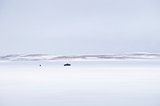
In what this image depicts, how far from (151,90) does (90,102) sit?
5.96 m

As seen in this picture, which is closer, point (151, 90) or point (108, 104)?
point (108, 104)

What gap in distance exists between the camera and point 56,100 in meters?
19.4

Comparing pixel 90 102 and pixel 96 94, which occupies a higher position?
pixel 96 94

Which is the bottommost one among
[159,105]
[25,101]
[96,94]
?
[159,105]

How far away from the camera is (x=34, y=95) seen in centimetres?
2150

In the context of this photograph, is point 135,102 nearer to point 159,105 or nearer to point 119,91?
point 159,105

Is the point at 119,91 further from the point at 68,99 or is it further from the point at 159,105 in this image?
the point at 159,105

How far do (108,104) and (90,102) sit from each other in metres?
0.85

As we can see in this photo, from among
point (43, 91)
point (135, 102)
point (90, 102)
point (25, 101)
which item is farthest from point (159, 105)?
point (43, 91)

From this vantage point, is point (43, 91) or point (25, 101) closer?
point (25, 101)

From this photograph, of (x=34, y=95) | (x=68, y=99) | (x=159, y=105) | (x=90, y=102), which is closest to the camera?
(x=159, y=105)

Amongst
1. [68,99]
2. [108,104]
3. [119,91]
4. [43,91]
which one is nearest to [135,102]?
[108,104]

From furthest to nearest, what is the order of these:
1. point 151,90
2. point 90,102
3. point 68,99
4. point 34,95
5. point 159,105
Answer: point 151,90 < point 34,95 < point 68,99 < point 90,102 < point 159,105

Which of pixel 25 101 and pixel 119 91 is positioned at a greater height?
pixel 119 91
